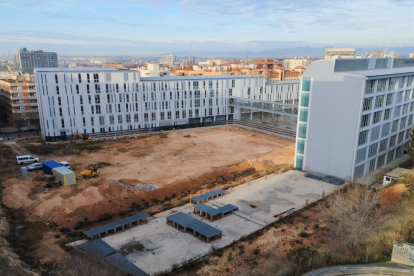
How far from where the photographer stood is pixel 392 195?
25.9m

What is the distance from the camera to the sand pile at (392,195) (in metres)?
25.1

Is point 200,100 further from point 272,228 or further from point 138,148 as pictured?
point 272,228

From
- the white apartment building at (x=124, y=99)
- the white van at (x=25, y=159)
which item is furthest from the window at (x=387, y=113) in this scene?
the white van at (x=25, y=159)

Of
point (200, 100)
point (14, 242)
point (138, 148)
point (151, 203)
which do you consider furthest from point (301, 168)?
point (200, 100)

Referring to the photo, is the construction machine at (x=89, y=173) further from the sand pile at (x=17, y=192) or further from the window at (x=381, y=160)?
the window at (x=381, y=160)

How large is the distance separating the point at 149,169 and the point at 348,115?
973 inches

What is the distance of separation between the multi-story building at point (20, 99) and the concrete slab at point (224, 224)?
54246mm

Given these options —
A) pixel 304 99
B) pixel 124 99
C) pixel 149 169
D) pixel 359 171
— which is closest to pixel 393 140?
pixel 359 171

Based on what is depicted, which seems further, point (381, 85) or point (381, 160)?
point (381, 160)

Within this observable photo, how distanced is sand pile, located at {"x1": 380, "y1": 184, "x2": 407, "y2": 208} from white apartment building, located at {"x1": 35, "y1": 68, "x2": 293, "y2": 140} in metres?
43.8

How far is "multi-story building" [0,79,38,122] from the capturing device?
214 feet

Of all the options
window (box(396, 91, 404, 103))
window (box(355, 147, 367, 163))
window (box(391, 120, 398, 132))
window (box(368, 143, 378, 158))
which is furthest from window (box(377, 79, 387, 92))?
window (box(391, 120, 398, 132))

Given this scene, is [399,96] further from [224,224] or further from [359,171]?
[224,224]

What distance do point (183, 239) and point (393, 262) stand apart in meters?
13.3
